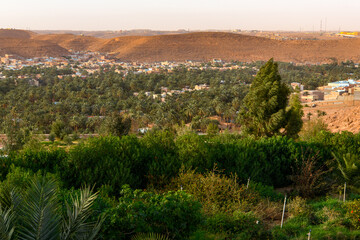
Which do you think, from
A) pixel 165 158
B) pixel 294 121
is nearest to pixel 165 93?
pixel 294 121

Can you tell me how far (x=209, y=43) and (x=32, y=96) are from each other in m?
78.9

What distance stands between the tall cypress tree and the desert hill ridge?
270 ft

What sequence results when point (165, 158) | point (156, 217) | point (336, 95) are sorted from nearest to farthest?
1. point (156, 217)
2. point (165, 158)
3. point (336, 95)

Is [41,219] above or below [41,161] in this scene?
above

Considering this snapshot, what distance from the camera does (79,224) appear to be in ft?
12.5

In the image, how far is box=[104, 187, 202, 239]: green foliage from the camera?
4.68m

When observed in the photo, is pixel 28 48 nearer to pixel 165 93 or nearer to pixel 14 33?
pixel 14 33

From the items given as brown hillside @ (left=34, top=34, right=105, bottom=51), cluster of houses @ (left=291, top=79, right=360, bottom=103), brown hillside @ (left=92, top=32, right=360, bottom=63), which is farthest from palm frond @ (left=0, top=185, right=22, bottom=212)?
brown hillside @ (left=34, top=34, right=105, bottom=51)

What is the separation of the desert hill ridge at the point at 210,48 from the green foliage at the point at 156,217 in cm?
9236

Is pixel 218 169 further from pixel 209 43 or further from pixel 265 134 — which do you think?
pixel 209 43

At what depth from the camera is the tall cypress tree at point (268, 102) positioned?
1377cm

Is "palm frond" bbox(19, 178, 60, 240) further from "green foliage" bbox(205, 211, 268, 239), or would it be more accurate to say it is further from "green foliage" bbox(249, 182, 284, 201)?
"green foliage" bbox(249, 182, 284, 201)

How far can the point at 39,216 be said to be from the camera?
3645mm

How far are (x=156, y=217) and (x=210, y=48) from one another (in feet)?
348
